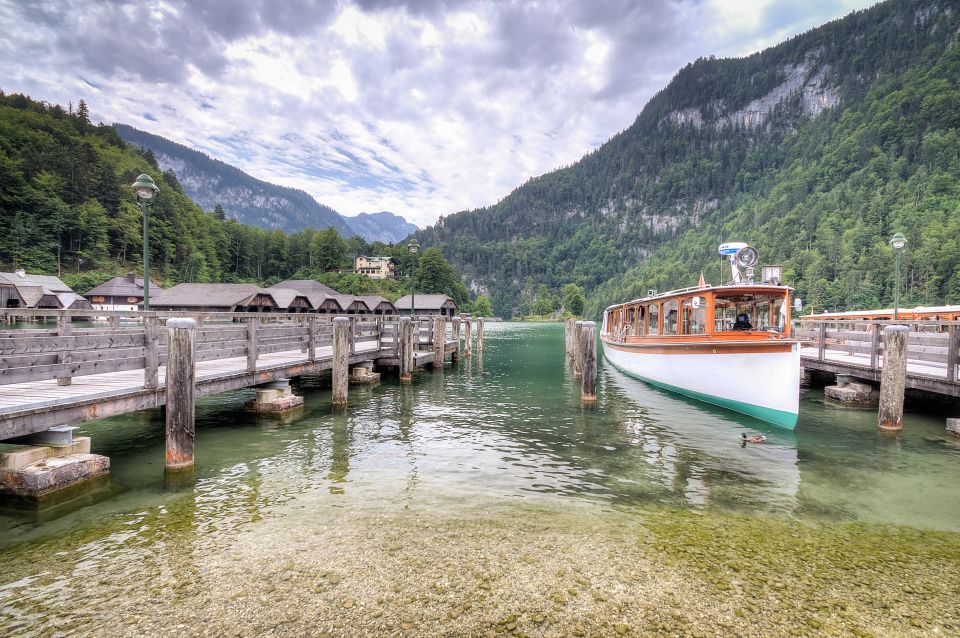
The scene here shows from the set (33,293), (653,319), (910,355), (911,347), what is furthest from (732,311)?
(33,293)

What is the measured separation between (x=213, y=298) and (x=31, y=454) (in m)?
52.6

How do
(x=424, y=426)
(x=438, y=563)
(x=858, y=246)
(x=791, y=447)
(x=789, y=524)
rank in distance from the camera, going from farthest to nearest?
(x=858, y=246) → (x=424, y=426) → (x=791, y=447) → (x=789, y=524) → (x=438, y=563)

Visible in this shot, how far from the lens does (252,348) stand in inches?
433

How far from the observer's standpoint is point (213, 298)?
52562 millimetres

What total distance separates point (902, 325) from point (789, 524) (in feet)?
26.5

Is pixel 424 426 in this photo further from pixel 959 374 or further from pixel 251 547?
pixel 959 374

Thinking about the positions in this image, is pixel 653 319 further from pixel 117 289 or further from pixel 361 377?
pixel 117 289

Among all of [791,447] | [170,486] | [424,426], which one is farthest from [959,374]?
[170,486]

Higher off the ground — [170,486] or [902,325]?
[902,325]

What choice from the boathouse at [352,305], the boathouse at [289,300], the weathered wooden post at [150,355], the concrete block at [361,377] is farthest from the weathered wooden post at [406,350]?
the boathouse at [352,305]

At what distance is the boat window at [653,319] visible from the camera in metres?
18.0

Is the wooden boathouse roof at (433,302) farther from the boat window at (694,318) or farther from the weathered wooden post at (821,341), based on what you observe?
the weathered wooden post at (821,341)

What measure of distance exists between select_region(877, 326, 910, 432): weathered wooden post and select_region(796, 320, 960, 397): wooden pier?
83cm

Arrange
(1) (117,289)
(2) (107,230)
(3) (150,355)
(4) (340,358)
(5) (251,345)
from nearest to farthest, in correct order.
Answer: (3) (150,355)
(5) (251,345)
(4) (340,358)
(1) (117,289)
(2) (107,230)
